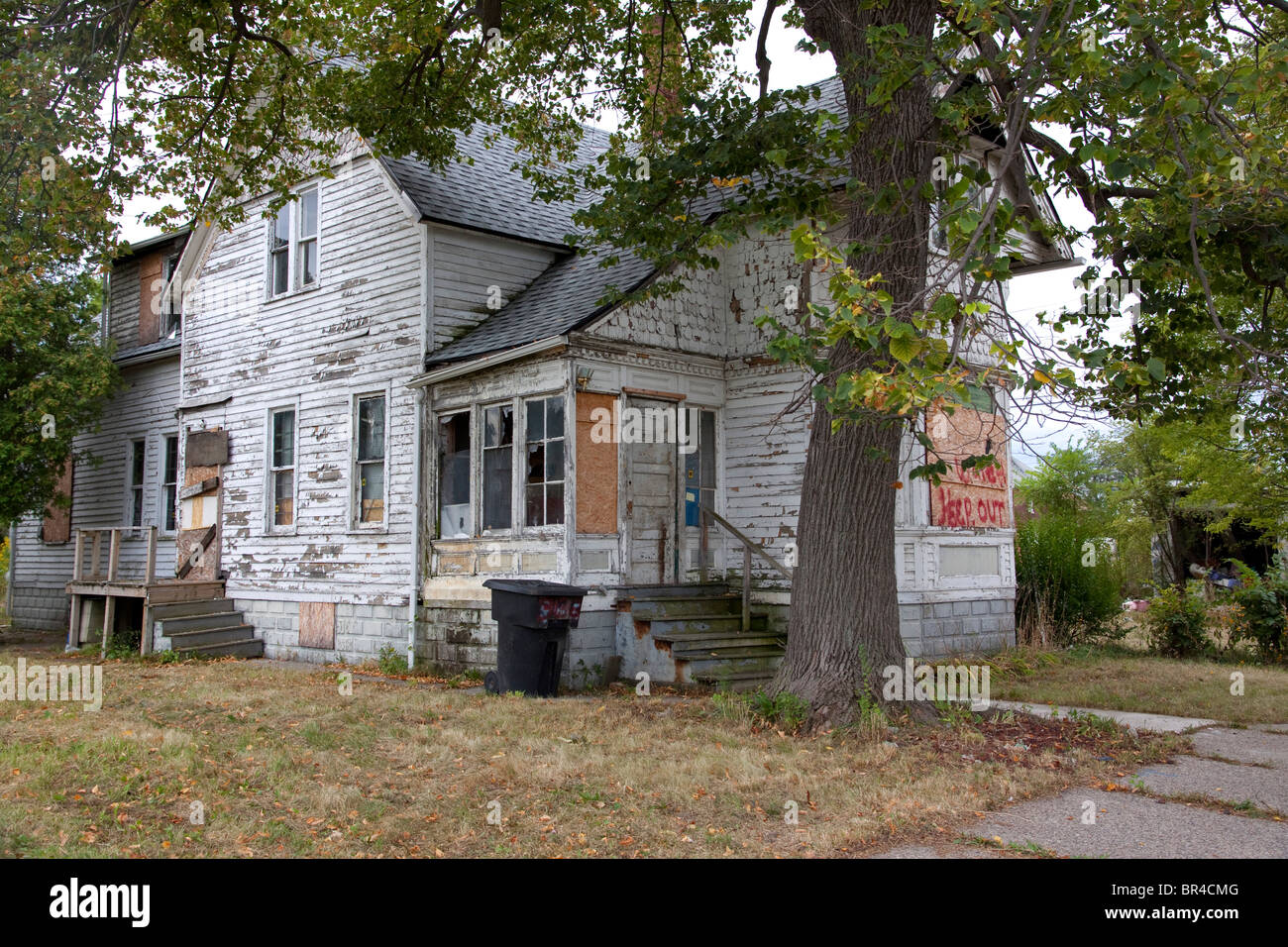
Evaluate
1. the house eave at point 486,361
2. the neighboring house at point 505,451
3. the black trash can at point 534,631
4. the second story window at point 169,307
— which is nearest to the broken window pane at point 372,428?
the neighboring house at point 505,451

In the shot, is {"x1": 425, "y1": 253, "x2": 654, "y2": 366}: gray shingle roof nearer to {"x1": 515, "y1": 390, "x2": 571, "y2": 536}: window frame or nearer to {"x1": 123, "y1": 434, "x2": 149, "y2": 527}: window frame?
{"x1": 515, "y1": 390, "x2": 571, "y2": 536}: window frame

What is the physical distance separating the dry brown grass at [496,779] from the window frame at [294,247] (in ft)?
25.6

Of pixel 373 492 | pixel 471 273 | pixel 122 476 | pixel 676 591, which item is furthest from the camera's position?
pixel 122 476

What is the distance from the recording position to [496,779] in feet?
23.3

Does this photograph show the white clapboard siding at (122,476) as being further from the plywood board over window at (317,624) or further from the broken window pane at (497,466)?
the broken window pane at (497,466)

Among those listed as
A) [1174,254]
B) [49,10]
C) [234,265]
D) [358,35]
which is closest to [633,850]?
[1174,254]

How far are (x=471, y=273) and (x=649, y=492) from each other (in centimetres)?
434

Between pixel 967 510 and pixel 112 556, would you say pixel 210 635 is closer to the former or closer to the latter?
pixel 112 556

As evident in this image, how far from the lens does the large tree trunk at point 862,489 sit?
8.67 metres

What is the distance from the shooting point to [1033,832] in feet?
19.2

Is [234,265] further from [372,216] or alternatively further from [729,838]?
[729,838]

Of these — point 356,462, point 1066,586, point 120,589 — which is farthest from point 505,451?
point 1066,586

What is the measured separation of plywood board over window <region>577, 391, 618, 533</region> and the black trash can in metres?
1.23

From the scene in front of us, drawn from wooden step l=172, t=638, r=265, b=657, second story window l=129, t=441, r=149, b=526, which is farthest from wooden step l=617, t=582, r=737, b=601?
second story window l=129, t=441, r=149, b=526
